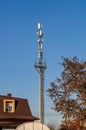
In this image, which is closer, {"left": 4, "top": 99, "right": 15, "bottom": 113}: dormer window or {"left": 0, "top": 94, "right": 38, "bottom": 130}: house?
{"left": 0, "top": 94, "right": 38, "bottom": 130}: house

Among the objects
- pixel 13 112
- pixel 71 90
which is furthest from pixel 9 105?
pixel 71 90

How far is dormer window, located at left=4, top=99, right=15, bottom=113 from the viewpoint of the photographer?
6075 centimetres

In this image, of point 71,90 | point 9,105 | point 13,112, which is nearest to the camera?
point 71,90

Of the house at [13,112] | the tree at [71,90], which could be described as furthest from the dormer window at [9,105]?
the tree at [71,90]

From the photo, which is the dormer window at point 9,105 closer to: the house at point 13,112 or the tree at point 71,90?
the house at point 13,112

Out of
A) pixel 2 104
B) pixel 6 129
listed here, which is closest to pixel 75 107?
pixel 6 129

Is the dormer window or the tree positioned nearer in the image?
the tree

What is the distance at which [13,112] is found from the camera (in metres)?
60.5

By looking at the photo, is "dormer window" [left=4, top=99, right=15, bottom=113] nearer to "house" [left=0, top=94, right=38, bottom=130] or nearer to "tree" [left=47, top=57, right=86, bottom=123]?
"house" [left=0, top=94, right=38, bottom=130]

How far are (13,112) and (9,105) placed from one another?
5.26 feet

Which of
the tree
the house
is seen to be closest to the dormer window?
the house

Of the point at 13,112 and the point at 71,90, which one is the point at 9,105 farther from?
the point at 71,90

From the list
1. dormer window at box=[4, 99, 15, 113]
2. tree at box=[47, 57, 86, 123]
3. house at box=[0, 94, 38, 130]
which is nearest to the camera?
tree at box=[47, 57, 86, 123]

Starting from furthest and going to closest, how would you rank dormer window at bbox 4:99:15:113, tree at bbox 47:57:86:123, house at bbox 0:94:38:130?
dormer window at bbox 4:99:15:113 → house at bbox 0:94:38:130 → tree at bbox 47:57:86:123
